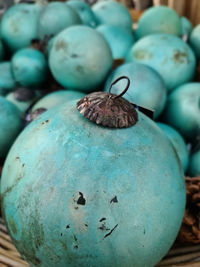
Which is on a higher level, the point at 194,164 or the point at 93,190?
the point at 93,190

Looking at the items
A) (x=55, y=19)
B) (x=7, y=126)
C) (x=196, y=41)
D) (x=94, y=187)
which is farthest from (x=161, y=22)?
(x=94, y=187)

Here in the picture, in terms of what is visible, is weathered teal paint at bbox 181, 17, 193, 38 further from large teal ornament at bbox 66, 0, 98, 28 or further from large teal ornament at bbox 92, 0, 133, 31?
large teal ornament at bbox 66, 0, 98, 28

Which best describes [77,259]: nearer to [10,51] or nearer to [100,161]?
[100,161]

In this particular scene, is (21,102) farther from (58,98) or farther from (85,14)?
(85,14)

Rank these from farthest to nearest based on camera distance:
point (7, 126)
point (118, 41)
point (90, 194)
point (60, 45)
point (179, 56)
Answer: point (118, 41) → point (179, 56) → point (60, 45) → point (7, 126) → point (90, 194)

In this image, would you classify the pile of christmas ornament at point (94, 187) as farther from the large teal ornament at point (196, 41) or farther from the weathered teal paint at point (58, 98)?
the large teal ornament at point (196, 41)
